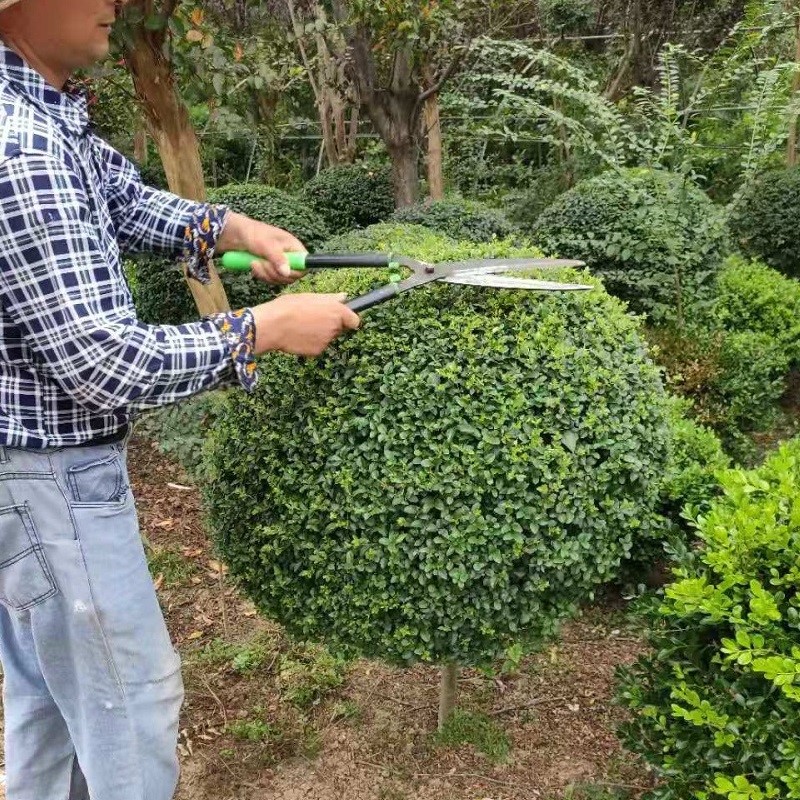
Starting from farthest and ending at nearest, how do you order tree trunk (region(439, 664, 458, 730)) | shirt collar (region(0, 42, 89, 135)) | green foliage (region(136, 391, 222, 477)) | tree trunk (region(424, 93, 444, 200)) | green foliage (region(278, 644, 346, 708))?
tree trunk (region(424, 93, 444, 200)), green foliage (region(136, 391, 222, 477)), green foliage (region(278, 644, 346, 708)), tree trunk (region(439, 664, 458, 730)), shirt collar (region(0, 42, 89, 135))

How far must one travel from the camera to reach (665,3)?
8.04 m

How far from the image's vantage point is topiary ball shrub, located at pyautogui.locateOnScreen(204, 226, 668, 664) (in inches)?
69.2

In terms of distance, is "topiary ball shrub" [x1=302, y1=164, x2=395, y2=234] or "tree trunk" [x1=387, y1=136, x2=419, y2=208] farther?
"topiary ball shrub" [x1=302, y1=164, x2=395, y2=234]

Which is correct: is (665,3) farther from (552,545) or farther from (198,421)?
(552,545)

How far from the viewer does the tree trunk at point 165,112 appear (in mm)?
3492

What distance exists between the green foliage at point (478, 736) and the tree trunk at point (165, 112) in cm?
215

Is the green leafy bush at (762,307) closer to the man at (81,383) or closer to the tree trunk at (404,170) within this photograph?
the tree trunk at (404,170)

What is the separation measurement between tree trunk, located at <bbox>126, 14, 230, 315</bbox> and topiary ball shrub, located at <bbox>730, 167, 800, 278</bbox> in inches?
153

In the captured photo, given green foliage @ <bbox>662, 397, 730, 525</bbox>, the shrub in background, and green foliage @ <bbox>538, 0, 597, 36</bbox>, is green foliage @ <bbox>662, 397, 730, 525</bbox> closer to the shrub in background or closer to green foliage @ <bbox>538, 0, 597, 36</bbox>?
the shrub in background

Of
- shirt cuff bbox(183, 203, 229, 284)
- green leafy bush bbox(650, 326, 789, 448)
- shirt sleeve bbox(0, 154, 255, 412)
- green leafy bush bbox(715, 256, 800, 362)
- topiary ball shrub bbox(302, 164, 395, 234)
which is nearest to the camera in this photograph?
shirt sleeve bbox(0, 154, 255, 412)

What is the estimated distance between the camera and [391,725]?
2.63 metres

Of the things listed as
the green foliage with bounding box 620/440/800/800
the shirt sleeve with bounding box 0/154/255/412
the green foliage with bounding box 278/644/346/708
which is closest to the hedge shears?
the shirt sleeve with bounding box 0/154/255/412

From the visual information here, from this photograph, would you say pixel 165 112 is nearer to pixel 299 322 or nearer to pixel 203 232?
pixel 203 232

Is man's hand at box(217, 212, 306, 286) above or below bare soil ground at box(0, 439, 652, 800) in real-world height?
above
